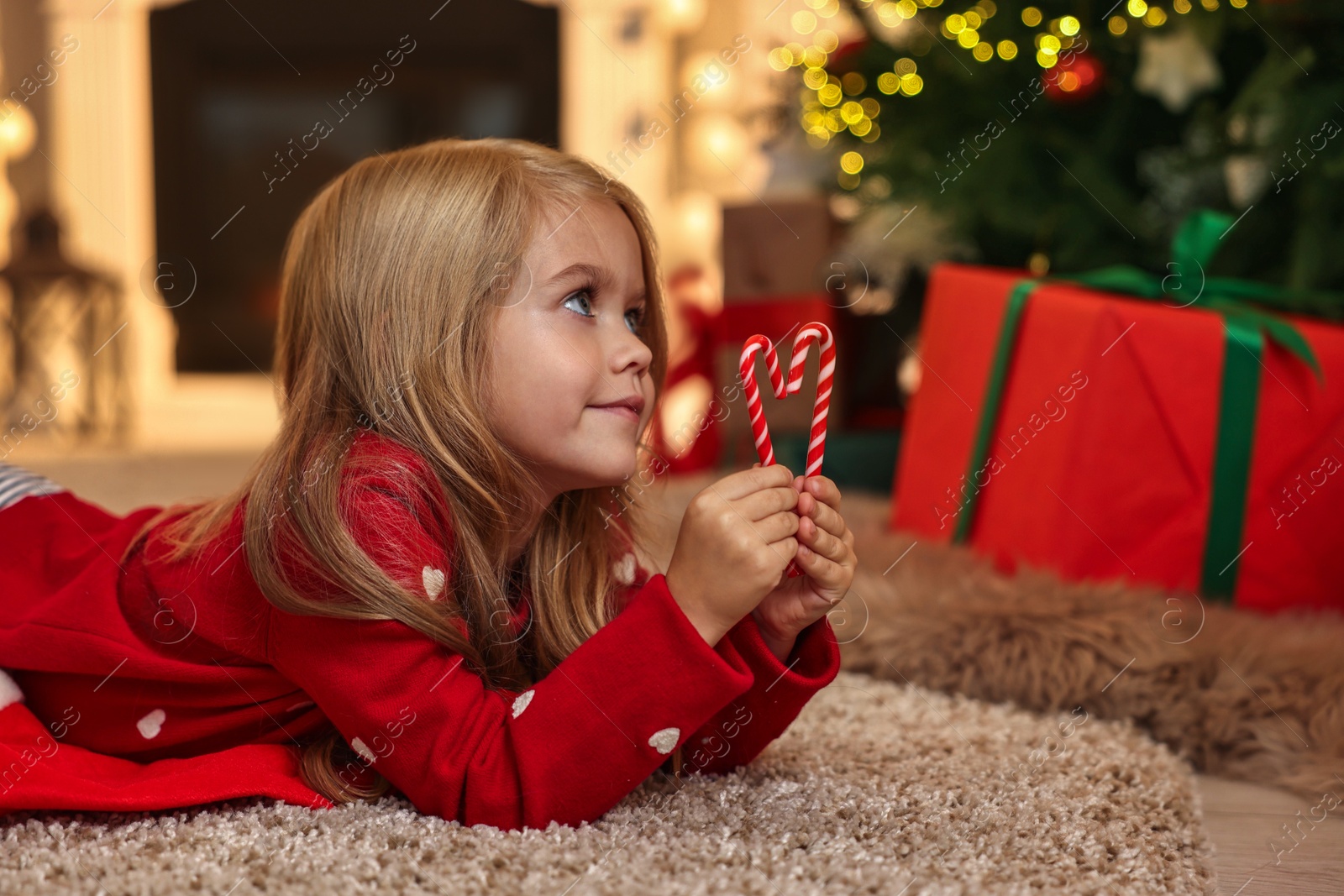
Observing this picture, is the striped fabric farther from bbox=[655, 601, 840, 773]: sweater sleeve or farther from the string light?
the string light

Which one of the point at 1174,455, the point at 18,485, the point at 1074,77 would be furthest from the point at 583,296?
the point at 1074,77

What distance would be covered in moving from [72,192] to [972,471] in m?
3.70

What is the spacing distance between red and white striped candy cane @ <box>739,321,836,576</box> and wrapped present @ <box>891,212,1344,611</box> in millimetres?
600

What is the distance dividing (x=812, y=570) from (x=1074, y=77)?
1037mm

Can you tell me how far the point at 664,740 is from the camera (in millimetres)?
714

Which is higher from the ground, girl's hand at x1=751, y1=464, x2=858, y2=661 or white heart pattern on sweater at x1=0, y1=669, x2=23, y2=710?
girl's hand at x1=751, y1=464, x2=858, y2=661

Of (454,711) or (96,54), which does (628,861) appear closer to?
(454,711)

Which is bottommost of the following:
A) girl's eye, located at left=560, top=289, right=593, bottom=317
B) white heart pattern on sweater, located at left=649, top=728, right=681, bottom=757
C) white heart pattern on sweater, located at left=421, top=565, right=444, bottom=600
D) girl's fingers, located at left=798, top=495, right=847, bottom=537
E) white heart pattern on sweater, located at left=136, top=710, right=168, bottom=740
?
white heart pattern on sweater, located at left=136, top=710, right=168, bottom=740

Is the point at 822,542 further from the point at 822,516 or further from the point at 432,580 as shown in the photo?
the point at 432,580

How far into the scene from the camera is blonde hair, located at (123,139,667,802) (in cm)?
76

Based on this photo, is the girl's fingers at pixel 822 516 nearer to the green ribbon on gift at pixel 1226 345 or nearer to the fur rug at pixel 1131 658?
the fur rug at pixel 1131 658

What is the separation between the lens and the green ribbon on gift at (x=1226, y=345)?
124cm

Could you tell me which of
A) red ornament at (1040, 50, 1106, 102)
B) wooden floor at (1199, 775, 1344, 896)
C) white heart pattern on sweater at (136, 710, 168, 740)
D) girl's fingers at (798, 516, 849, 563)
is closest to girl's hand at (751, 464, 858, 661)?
girl's fingers at (798, 516, 849, 563)

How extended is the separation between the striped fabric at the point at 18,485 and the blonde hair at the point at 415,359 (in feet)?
0.69
